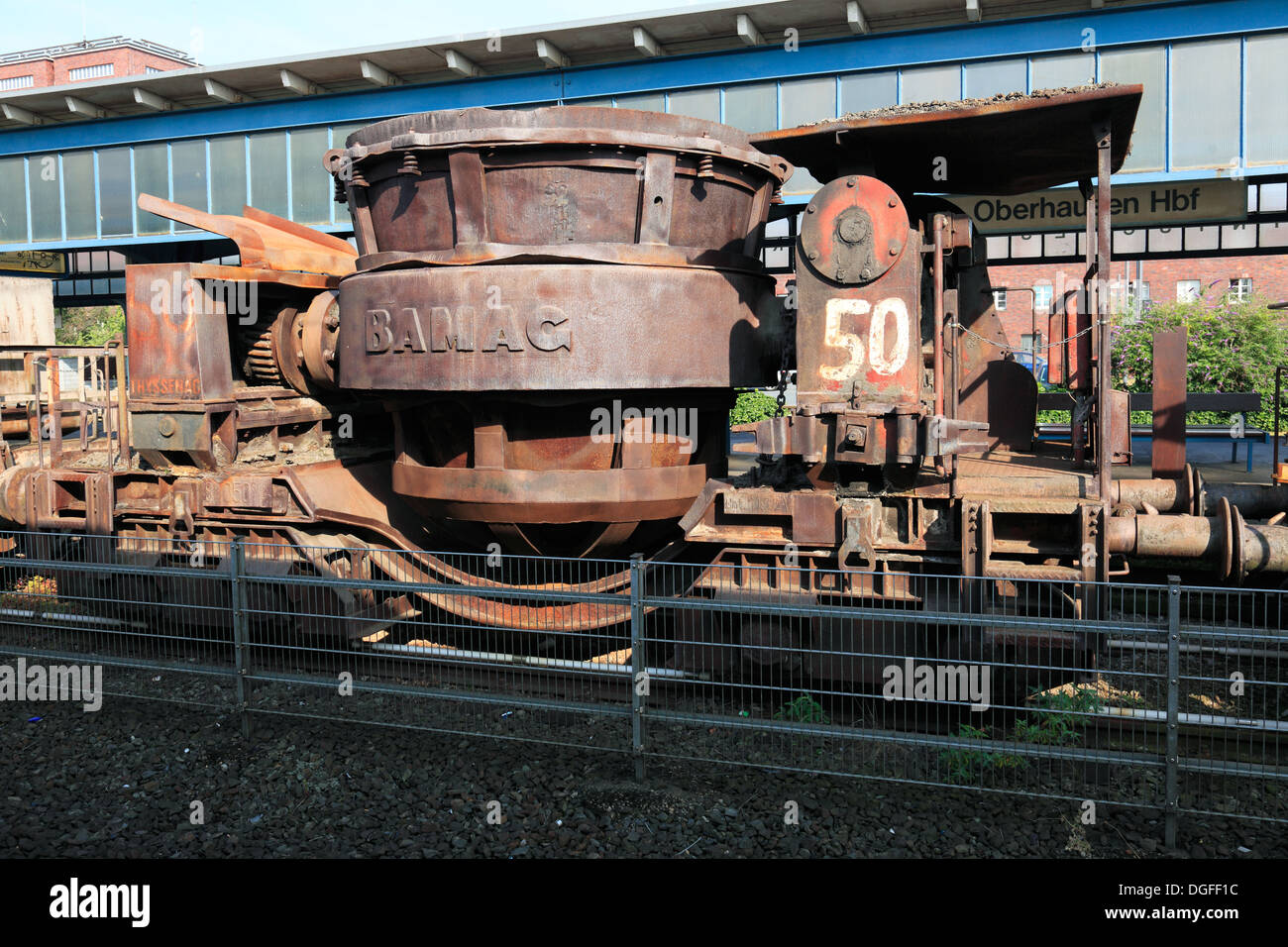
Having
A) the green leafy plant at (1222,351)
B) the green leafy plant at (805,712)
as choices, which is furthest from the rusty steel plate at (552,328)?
the green leafy plant at (1222,351)

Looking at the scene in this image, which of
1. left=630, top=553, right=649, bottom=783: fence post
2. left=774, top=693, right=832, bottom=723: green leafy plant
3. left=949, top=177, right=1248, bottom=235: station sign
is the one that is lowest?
left=774, top=693, right=832, bottom=723: green leafy plant

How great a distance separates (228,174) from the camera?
21422mm

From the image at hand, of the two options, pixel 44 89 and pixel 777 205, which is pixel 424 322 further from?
pixel 44 89

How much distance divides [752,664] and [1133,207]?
15.4 metres

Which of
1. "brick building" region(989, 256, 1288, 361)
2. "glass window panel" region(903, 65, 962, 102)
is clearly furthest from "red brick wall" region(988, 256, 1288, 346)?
"glass window panel" region(903, 65, 962, 102)

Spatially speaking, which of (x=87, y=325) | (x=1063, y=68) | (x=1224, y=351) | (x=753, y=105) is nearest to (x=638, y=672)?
(x=753, y=105)

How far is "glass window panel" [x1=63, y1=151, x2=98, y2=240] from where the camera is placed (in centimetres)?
2255

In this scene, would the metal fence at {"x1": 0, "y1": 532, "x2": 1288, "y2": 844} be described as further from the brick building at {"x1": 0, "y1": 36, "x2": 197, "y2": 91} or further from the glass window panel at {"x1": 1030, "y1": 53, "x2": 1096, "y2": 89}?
the brick building at {"x1": 0, "y1": 36, "x2": 197, "y2": 91}

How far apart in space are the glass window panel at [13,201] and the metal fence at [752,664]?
18.1 meters

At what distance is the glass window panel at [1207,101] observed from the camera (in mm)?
16297

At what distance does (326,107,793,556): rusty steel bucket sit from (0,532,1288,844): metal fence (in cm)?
73

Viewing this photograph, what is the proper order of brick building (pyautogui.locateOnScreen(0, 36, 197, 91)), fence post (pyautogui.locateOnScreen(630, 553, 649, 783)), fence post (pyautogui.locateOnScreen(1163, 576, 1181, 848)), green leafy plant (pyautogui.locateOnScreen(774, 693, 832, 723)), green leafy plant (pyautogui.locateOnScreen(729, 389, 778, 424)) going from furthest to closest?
brick building (pyautogui.locateOnScreen(0, 36, 197, 91)) → green leafy plant (pyautogui.locateOnScreen(729, 389, 778, 424)) → green leafy plant (pyautogui.locateOnScreen(774, 693, 832, 723)) → fence post (pyautogui.locateOnScreen(630, 553, 649, 783)) → fence post (pyautogui.locateOnScreen(1163, 576, 1181, 848))

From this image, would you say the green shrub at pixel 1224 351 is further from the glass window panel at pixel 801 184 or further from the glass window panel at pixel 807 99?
the glass window panel at pixel 807 99

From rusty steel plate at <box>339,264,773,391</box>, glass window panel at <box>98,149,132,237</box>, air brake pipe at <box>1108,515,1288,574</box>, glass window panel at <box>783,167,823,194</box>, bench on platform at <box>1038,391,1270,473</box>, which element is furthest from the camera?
glass window panel at <box>98,149,132,237</box>
